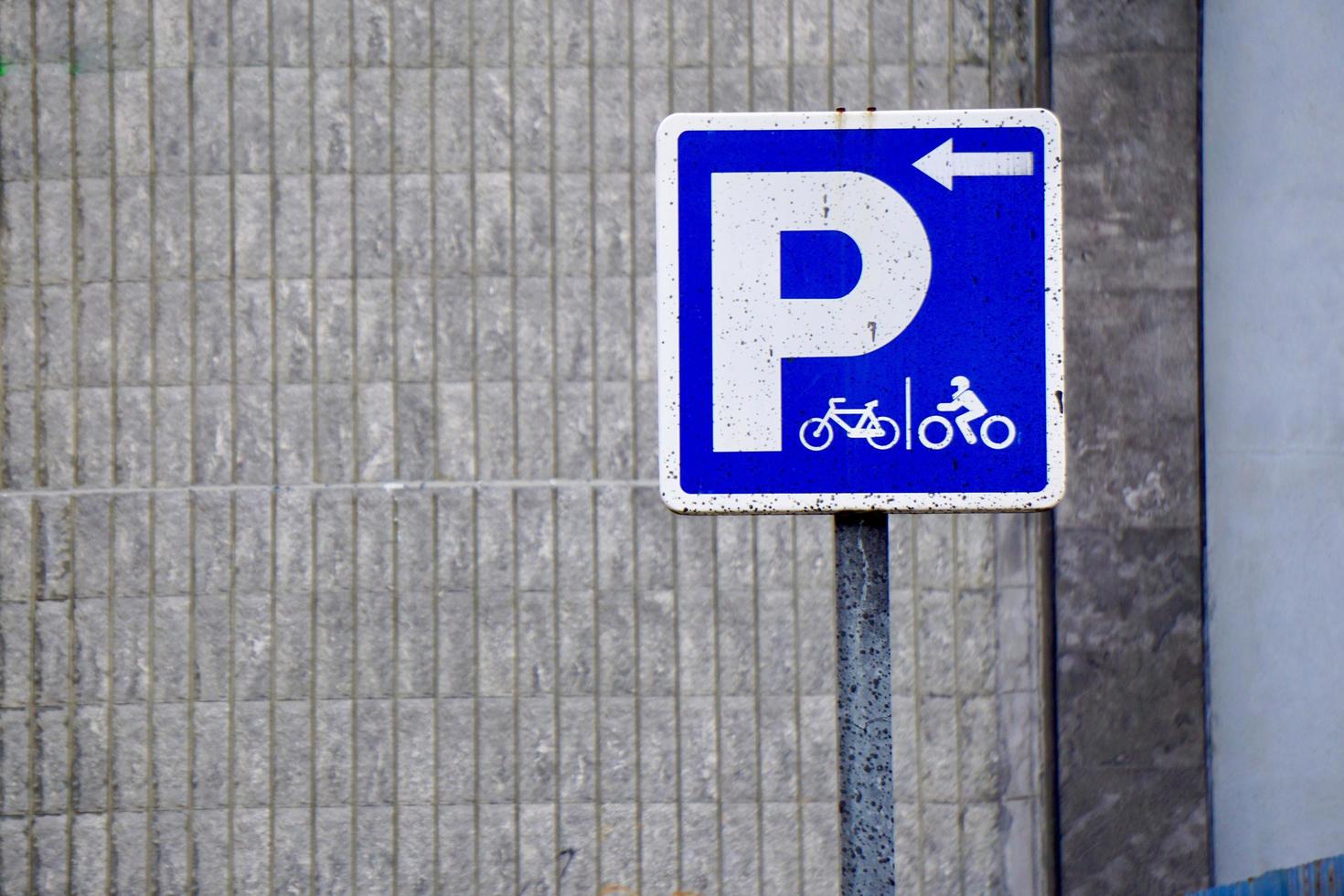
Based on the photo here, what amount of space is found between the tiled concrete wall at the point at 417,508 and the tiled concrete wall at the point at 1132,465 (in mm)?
193

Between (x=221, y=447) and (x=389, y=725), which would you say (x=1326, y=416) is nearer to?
(x=389, y=725)

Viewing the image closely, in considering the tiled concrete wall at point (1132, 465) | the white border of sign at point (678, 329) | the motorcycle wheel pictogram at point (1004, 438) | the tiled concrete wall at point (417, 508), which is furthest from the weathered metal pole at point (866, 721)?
the tiled concrete wall at point (1132, 465)

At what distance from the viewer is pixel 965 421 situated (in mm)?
2156

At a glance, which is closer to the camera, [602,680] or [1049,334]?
[1049,334]

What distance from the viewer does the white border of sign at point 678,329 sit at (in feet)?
7.05

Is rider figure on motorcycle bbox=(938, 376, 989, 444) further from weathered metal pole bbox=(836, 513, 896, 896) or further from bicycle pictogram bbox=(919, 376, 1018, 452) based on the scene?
weathered metal pole bbox=(836, 513, 896, 896)

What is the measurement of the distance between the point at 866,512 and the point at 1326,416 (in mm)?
3451

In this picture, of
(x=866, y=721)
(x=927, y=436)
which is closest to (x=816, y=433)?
(x=927, y=436)

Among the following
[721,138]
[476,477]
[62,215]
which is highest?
[62,215]

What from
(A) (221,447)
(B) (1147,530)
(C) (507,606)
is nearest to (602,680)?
(C) (507,606)

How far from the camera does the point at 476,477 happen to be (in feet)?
15.7

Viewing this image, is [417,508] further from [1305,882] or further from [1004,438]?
[1305,882]

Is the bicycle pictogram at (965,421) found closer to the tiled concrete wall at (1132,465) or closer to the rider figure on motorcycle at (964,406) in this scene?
the rider figure on motorcycle at (964,406)

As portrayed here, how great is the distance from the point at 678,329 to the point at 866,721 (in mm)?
713
